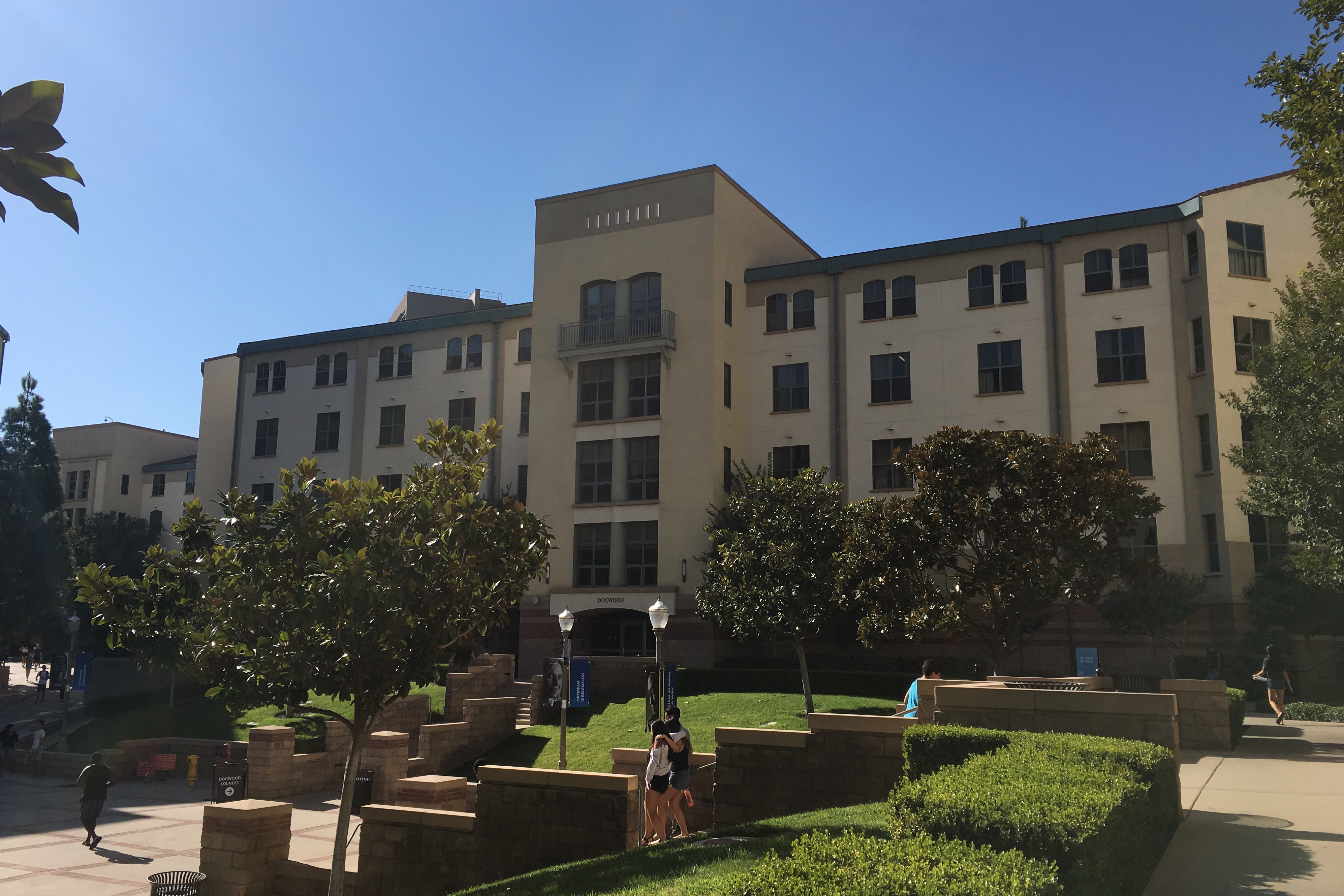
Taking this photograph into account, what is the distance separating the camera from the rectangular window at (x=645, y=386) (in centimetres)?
3934

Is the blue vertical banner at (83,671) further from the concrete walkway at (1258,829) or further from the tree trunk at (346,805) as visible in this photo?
the concrete walkway at (1258,829)

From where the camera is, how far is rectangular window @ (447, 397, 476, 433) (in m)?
46.3

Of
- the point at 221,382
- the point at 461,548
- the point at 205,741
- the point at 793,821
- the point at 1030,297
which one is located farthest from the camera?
the point at 221,382

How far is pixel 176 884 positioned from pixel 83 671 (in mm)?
26859

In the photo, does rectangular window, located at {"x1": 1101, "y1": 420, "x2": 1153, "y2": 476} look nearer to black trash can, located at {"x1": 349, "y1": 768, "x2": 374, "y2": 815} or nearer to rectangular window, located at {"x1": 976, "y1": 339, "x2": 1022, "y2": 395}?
rectangular window, located at {"x1": 976, "y1": 339, "x2": 1022, "y2": 395}

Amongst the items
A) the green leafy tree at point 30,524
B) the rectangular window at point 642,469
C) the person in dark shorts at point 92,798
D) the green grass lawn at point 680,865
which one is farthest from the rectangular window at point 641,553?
the green leafy tree at point 30,524

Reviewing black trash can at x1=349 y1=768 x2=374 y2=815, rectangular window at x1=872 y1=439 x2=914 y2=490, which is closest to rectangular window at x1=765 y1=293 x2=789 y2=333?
rectangular window at x1=872 y1=439 x2=914 y2=490

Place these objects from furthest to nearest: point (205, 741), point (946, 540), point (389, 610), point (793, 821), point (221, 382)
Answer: point (221, 382), point (205, 741), point (946, 540), point (389, 610), point (793, 821)

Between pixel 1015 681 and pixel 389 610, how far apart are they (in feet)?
38.2

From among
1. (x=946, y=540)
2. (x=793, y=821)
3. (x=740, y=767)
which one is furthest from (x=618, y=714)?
(x=793, y=821)

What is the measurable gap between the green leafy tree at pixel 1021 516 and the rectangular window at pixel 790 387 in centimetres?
1427

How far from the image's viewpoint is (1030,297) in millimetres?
36031

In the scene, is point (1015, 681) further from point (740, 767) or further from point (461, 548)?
point (461, 548)

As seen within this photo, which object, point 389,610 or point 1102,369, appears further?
point 1102,369
